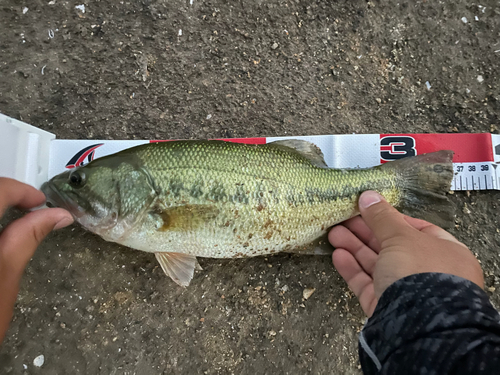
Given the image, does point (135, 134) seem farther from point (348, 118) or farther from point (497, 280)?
point (497, 280)

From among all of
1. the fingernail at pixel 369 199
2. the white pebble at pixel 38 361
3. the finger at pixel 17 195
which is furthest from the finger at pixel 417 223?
the white pebble at pixel 38 361

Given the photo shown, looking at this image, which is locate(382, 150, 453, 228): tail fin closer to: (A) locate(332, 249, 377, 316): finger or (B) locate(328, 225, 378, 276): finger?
(B) locate(328, 225, 378, 276): finger

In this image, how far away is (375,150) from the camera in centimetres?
251

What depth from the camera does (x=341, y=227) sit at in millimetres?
2279

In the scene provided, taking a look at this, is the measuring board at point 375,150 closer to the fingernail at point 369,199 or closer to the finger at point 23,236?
the fingernail at point 369,199

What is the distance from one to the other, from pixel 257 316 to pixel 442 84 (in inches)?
95.6

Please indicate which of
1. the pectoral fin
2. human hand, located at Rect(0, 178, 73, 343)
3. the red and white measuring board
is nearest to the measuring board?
the red and white measuring board

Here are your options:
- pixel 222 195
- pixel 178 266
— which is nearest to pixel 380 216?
pixel 222 195

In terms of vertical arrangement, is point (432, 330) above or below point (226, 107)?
below

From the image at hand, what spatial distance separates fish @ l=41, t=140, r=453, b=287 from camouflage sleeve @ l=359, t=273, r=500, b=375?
75cm

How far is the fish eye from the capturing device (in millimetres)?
1967

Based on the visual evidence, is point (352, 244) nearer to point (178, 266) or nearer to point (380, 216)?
point (380, 216)

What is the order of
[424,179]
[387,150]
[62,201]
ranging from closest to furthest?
[62,201], [424,179], [387,150]

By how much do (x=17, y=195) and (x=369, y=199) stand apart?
2148 mm
